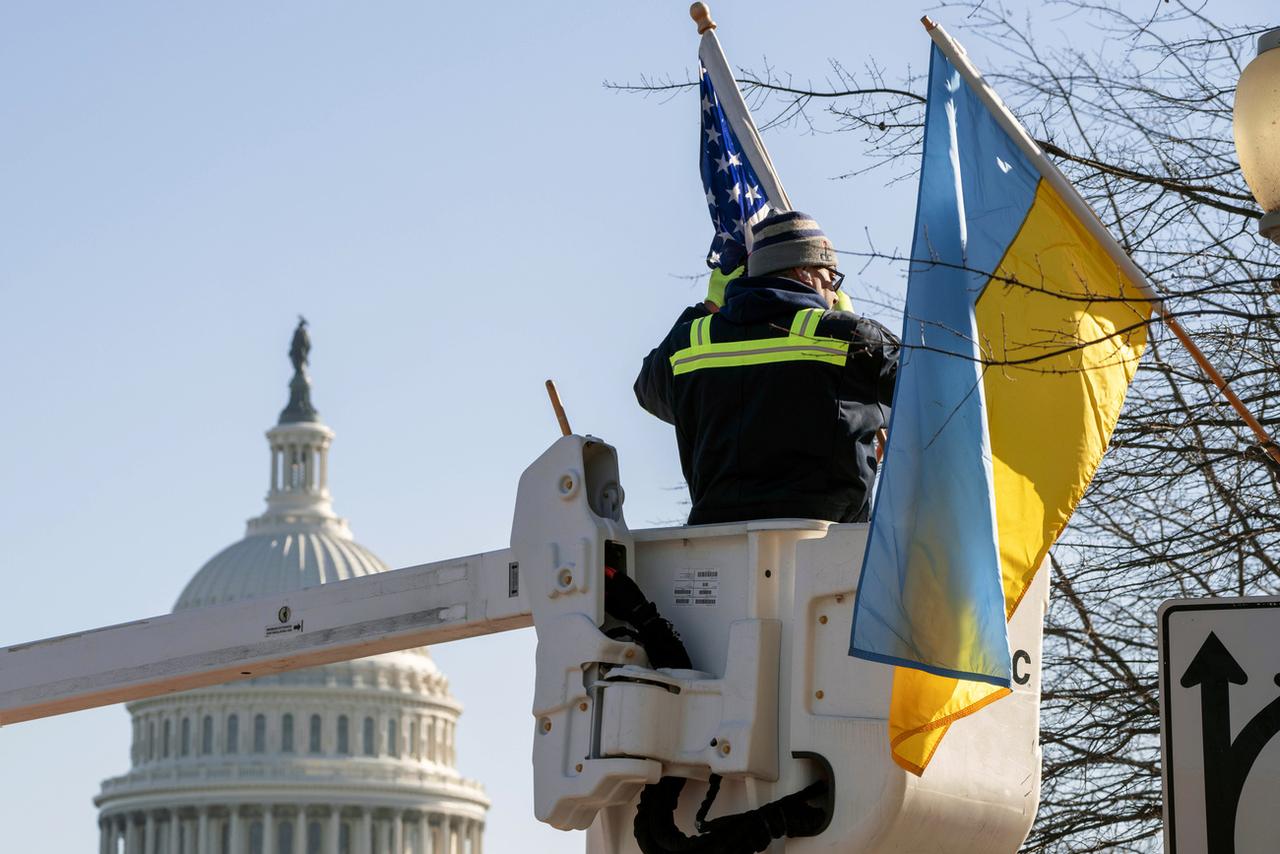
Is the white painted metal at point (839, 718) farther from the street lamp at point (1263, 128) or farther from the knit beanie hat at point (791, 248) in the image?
the street lamp at point (1263, 128)

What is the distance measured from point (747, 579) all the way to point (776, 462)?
372mm

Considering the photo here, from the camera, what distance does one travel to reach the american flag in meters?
8.75

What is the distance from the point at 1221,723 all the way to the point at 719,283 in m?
2.78

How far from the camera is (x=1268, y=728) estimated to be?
5.40 m

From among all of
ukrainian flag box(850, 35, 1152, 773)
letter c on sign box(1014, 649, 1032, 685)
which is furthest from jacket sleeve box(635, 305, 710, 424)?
letter c on sign box(1014, 649, 1032, 685)

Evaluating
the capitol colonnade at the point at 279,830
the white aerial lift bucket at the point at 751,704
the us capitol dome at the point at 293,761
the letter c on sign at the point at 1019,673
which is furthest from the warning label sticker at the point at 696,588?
the capitol colonnade at the point at 279,830

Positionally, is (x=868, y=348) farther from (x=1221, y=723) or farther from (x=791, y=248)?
(x=1221, y=723)

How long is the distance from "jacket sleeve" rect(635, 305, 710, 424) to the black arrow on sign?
86.0 inches

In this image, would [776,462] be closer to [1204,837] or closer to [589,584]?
[589,584]

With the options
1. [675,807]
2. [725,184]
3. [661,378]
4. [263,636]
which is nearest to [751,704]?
[675,807]

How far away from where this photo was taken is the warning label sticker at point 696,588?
22.1 ft

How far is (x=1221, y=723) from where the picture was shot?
543cm

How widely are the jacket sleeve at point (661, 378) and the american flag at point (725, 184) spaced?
1.03 meters

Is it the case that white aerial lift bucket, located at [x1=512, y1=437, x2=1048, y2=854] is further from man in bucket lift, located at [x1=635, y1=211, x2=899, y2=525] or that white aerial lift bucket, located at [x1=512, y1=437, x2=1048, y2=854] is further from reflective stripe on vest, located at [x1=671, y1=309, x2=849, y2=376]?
reflective stripe on vest, located at [x1=671, y1=309, x2=849, y2=376]
